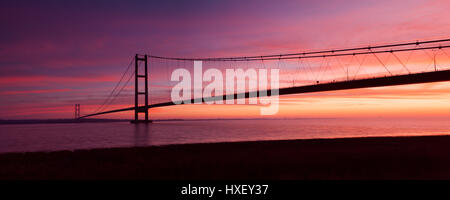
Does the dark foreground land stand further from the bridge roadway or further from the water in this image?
the bridge roadway

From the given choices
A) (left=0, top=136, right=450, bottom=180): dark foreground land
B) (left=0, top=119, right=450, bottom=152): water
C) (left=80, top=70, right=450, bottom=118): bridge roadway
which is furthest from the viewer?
(left=80, top=70, right=450, bottom=118): bridge roadway

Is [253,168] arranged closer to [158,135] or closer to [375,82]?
[375,82]

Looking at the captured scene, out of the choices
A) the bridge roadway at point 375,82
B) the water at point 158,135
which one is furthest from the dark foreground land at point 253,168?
the bridge roadway at point 375,82

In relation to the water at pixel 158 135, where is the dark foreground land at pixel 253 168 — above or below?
above

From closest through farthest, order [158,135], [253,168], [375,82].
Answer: [253,168] < [375,82] < [158,135]

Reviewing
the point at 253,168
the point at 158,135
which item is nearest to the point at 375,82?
the point at 158,135

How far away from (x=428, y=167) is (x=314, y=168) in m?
3.17

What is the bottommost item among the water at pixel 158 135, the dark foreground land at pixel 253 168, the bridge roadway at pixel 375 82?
the water at pixel 158 135

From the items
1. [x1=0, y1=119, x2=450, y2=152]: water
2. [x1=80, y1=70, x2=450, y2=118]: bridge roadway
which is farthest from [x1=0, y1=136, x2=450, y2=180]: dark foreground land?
[x1=80, y1=70, x2=450, y2=118]: bridge roadway

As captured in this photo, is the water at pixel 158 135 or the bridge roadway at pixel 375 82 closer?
the water at pixel 158 135

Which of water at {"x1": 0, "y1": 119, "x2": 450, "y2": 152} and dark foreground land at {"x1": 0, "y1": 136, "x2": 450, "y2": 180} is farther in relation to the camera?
water at {"x1": 0, "y1": 119, "x2": 450, "y2": 152}

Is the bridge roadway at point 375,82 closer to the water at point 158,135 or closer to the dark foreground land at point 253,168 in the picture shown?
the water at point 158,135

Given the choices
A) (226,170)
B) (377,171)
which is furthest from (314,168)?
(226,170)

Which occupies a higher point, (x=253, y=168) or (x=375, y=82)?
(x=375, y=82)
